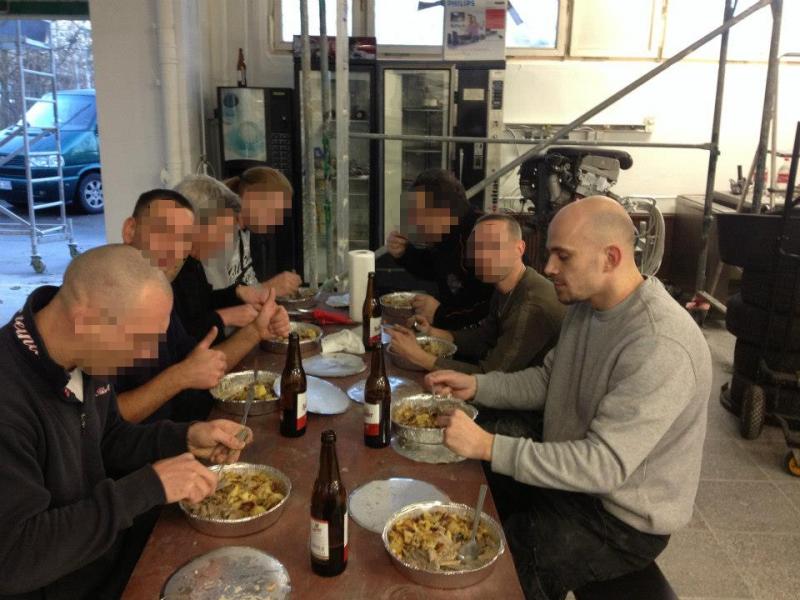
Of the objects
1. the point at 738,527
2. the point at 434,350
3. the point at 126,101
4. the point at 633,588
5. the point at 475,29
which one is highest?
the point at 475,29

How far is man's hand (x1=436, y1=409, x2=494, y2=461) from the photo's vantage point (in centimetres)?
156

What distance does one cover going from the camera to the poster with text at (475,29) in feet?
18.4

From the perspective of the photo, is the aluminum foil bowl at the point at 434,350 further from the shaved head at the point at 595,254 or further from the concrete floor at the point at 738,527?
the concrete floor at the point at 738,527

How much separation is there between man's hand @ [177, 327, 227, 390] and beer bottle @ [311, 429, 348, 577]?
0.67 metres

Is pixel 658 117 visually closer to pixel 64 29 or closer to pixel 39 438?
pixel 39 438

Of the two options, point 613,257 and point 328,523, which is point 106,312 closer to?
point 328,523

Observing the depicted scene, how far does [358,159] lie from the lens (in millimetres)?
5973

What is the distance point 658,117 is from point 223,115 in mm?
3801

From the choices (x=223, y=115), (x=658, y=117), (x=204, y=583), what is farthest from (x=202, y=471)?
(x=658, y=117)

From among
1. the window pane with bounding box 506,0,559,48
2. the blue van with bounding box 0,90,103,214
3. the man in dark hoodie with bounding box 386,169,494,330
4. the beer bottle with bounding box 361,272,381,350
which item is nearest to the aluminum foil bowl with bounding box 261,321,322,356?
the beer bottle with bounding box 361,272,381,350

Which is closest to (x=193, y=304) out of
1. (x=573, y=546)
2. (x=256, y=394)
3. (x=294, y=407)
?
(x=256, y=394)

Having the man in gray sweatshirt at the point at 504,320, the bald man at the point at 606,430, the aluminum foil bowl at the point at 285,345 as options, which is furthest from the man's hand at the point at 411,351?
the bald man at the point at 606,430

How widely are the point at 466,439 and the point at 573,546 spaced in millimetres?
425

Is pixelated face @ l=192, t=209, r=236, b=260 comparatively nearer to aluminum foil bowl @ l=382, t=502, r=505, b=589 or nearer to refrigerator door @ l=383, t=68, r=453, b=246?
aluminum foil bowl @ l=382, t=502, r=505, b=589
